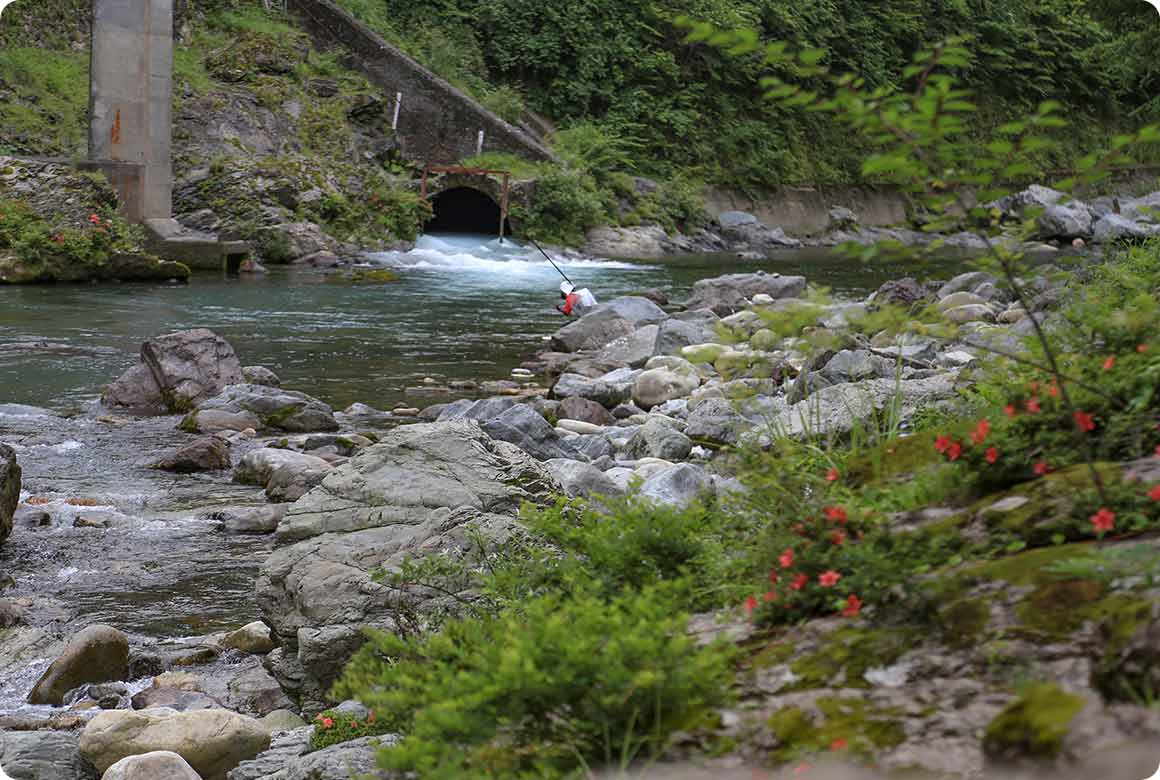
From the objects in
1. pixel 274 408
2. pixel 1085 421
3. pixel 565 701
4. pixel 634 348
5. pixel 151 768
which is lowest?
pixel 274 408

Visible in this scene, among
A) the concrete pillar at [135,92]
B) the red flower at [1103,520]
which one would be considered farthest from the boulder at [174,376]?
the concrete pillar at [135,92]

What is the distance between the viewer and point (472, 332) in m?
17.5

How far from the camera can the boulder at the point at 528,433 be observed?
908 centimetres

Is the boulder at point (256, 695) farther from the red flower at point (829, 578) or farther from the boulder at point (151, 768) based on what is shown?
the red flower at point (829, 578)

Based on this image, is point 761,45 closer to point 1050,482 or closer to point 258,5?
point 1050,482

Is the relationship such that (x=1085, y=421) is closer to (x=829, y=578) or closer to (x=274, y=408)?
(x=829, y=578)

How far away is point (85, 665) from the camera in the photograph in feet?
18.7

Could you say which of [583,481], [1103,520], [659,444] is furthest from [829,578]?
[659,444]

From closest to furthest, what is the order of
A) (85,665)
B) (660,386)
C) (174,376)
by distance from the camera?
(85,665), (660,386), (174,376)

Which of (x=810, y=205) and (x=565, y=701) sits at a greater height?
(x=810, y=205)

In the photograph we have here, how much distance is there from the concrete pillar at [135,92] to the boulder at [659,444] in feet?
56.1

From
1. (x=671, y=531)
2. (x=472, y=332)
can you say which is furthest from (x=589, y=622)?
(x=472, y=332)

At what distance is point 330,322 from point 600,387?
6.37 metres

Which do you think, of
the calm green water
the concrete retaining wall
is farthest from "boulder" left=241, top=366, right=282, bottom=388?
the concrete retaining wall
